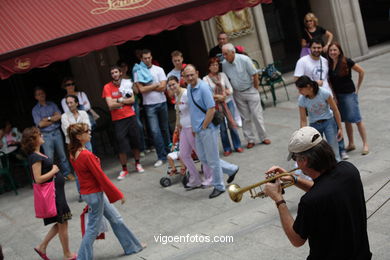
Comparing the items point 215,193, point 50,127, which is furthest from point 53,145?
point 215,193

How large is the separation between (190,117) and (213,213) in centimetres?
140

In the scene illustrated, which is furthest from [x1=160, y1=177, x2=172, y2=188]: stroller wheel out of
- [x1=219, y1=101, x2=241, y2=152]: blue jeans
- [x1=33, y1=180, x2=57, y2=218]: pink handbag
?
[x1=33, y1=180, x2=57, y2=218]: pink handbag

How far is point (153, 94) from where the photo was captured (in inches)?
428

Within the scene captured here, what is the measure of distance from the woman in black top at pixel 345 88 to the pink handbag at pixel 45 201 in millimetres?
4411

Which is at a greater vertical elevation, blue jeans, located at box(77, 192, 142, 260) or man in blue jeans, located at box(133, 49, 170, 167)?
man in blue jeans, located at box(133, 49, 170, 167)

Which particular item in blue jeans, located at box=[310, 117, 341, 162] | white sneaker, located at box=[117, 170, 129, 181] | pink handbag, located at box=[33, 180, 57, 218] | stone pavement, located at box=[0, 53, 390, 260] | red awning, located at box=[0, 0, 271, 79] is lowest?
stone pavement, located at box=[0, 53, 390, 260]

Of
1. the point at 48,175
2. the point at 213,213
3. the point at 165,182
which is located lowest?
the point at 213,213

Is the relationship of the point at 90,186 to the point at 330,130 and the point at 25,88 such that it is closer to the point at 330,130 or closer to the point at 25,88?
the point at 330,130

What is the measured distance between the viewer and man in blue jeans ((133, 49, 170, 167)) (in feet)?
35.5

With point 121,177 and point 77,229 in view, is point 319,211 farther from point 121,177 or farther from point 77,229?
point 121,177

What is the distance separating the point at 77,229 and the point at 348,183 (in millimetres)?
5362

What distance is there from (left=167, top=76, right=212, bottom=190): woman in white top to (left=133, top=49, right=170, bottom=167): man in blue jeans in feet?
5.39

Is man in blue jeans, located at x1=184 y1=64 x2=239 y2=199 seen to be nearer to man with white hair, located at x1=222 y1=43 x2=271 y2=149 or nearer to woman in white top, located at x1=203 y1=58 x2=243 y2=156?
woman in white top, located at x1=203 y1=58 x2=243 y2=156

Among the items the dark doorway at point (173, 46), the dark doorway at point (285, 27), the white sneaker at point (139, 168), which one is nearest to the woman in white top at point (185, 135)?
the white sneaker at point (139, 168)
